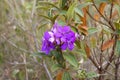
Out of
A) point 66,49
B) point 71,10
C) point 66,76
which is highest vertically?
point 71,10

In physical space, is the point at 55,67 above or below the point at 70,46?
below

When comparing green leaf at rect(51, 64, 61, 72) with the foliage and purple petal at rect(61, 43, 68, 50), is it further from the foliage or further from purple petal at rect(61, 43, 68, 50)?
purple petal at rect(61, 43, 68, 50)

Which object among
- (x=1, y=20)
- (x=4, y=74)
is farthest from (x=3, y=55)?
(x=1, y=20)

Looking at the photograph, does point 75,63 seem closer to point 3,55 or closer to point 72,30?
point 72,30

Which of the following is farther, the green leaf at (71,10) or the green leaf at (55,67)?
the green leaf at (55,67)

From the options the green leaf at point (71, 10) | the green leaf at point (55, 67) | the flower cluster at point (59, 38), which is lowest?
the green leaf at point (55, 67)

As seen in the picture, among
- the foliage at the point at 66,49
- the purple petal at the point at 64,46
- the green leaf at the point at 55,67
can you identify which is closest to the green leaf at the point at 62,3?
the foliage at the point at 66,49

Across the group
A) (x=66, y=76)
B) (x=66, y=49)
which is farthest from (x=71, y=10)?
(x=66, y=76)

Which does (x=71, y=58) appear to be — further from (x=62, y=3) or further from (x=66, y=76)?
(x=62, y=3)

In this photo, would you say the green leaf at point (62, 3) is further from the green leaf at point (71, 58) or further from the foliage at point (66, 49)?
the green leaf at point (71, 58)
